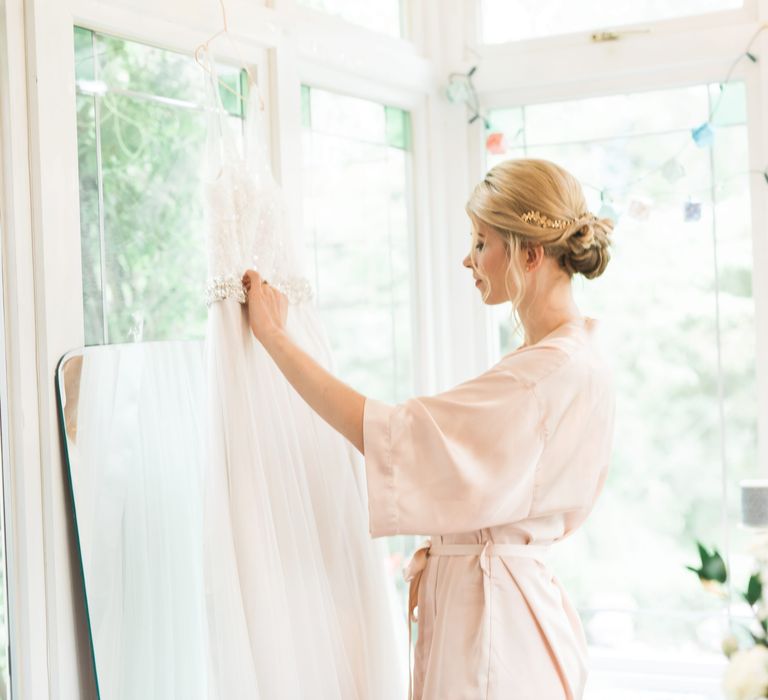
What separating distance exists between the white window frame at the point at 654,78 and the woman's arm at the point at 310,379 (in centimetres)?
117

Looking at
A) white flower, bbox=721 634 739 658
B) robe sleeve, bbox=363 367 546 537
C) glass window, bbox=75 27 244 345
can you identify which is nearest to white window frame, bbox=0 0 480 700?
glass window, bbox=75 27 244 345

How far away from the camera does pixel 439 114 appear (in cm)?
266

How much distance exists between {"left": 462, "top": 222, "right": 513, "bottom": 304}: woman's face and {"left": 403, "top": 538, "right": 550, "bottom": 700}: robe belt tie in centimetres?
40

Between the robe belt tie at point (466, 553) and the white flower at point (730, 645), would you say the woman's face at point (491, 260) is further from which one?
the white flower at point (730, 645)

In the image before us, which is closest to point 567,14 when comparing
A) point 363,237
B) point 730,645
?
point 363,237

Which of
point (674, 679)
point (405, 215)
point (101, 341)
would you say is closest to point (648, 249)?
point (405, 215)

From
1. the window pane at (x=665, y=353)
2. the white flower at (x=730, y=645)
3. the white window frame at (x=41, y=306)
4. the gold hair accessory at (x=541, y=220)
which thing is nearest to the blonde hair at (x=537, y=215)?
the gold hair accessory at (x=541, y=220)

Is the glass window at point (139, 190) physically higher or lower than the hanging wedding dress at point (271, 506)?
higher

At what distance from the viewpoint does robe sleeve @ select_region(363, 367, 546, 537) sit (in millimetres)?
1532

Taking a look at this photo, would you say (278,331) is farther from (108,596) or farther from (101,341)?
(108,596)

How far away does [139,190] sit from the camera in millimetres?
1743

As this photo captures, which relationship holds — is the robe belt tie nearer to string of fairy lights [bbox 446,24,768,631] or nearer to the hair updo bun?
the hair updo bun

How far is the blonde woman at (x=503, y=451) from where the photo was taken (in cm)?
154

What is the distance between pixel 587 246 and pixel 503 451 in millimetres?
366
